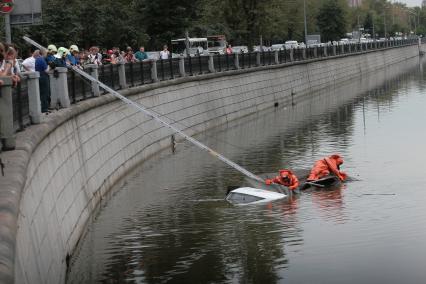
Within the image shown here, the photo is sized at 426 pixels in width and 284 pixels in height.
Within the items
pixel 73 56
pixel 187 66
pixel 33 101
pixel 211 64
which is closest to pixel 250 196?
pixel 73 56

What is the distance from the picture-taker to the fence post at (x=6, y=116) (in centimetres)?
1351

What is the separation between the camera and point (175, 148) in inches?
1316

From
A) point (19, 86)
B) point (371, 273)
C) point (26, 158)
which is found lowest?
point (371, 273)

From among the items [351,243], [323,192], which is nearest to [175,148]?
[323,192]

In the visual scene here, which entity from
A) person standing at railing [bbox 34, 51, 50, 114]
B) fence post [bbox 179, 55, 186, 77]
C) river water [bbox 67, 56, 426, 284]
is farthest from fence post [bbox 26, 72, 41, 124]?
fence post [bbox 179, 55, 186, 77]

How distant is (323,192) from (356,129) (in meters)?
19.4

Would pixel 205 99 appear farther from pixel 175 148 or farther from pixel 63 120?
pixel 63 120

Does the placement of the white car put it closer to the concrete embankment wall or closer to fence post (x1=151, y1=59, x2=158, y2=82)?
the concrete embankment wall

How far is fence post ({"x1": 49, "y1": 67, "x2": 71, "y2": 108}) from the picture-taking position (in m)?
20.6

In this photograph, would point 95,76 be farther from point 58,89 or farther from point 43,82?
point 43,82

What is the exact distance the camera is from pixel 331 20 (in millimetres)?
130250

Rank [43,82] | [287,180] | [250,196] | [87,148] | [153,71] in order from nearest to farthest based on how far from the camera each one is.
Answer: [43,82], [87,148], [250,196], [287,180], [153,71]

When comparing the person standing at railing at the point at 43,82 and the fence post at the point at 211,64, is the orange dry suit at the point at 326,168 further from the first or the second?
the fence post at the point at 211,64

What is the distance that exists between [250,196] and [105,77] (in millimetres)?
6971
